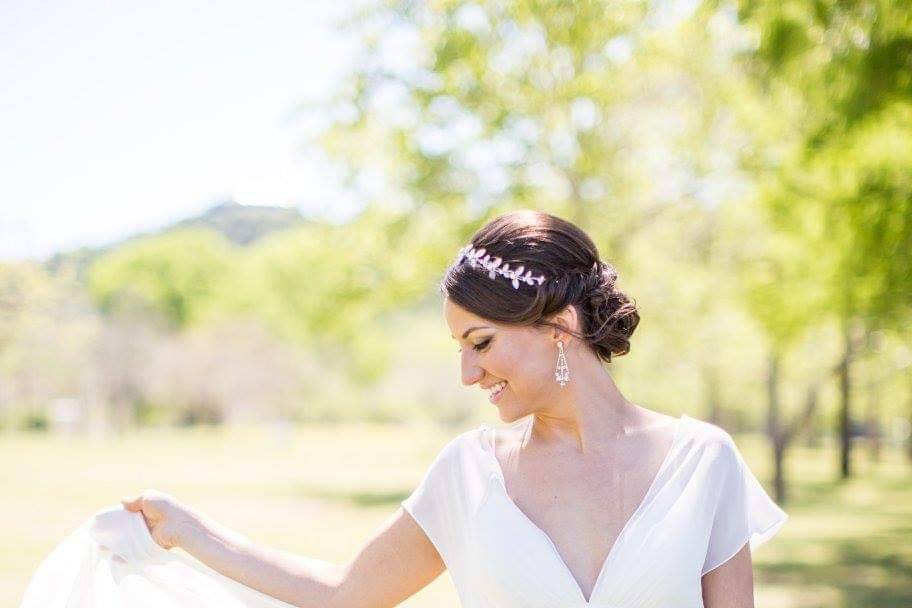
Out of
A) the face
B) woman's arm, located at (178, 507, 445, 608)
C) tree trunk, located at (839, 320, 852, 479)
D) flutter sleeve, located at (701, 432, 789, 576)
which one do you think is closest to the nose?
the face

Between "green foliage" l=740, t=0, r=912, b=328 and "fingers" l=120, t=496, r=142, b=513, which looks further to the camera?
"green foliage" l=740, t=0, r=912, b=328

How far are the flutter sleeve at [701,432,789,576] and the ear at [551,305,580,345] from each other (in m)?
0.43

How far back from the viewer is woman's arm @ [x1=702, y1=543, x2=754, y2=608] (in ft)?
8.05

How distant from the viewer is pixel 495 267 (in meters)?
2.50

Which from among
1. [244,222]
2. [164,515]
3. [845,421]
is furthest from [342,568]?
[244,222]

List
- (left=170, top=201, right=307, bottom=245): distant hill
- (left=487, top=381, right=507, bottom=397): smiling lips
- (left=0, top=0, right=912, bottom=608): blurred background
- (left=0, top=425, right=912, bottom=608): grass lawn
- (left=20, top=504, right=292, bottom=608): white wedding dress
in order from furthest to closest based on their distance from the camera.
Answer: (left=170, top=201, right=307, bottom=245): distant hill
(left=0, top=425, right=912, bottom=608): grass lawn
(left=0, top=0, right=912, bottom=608): blurred background
(left=20, top=504, right=292, bottom=608): white wedding dress
(left=487, top=381, right=507, bottom=397): smiling lips

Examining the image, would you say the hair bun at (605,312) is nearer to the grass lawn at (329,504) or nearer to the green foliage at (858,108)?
the green foliage at (858,108)

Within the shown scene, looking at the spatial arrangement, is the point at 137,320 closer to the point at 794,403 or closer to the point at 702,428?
the point at 794,403

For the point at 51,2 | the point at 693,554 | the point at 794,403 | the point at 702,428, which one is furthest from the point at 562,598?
the point at 51,2

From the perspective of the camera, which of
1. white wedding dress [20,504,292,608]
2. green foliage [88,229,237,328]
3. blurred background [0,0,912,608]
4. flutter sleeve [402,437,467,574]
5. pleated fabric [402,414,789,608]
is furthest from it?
green foliage [88,229,237,328]

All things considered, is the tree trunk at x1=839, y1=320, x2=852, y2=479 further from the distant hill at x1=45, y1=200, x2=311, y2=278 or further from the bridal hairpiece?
the distant hill at x1=45, y1=200, x2=311, y2=278

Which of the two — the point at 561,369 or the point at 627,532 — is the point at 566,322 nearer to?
the point at 561,369

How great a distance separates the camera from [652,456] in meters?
2.57

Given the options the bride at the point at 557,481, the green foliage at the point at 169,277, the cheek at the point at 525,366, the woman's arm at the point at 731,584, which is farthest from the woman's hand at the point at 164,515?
the green foliage at the point at 169,277
